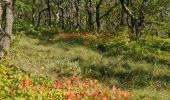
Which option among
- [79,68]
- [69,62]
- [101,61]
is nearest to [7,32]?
[69,62]

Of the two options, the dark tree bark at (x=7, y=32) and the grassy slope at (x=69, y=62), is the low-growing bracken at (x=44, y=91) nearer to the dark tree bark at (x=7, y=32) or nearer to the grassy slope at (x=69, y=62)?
the grassy slope at (x=69, y=62)

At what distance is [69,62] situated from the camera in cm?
1639

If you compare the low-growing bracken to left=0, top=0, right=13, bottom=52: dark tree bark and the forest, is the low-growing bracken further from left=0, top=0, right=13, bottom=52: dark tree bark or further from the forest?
left=0, top=0, right=13, bottom=52: dark tree bark

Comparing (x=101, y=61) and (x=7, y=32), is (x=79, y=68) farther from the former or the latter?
(x=7, y=32)

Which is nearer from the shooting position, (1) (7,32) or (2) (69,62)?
(1) (7,32)

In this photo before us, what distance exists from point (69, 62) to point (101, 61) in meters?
2.09

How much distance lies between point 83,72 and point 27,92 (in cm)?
742

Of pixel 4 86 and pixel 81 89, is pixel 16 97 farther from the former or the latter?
pixel 81 89

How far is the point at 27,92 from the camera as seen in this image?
802 cm

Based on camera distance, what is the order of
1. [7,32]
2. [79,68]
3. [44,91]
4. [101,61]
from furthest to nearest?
[101,61] < [79,68] < [7,32] < [44,91]

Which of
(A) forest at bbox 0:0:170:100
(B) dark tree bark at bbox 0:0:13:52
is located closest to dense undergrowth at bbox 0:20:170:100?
(A) forest at bbox 0:0:170:100

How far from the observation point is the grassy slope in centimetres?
1293

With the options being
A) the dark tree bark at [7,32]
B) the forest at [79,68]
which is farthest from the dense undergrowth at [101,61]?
the dark tree bark at [7,32]

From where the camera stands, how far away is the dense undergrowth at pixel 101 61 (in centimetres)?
1321
